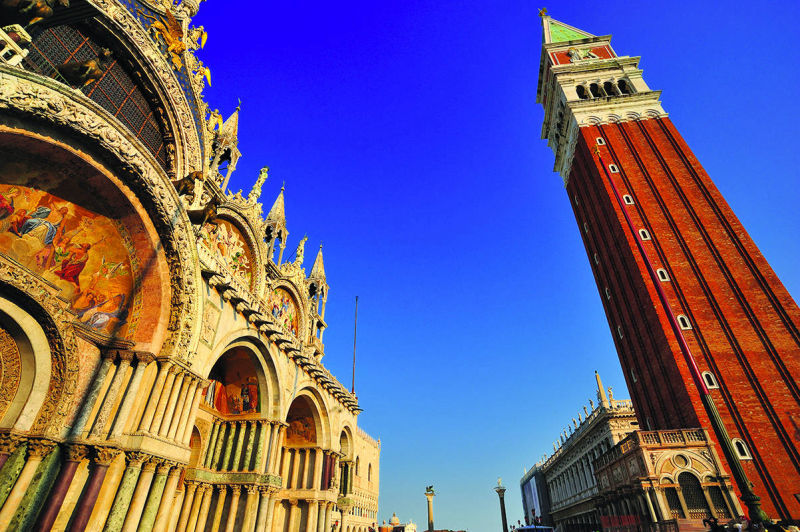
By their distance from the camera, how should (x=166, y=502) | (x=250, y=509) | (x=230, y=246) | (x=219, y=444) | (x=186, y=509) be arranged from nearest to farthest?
(x=166, y=502) → (x=186, y=509) → (x=250, y=509) → (x=219, y=444) → (x=230, y=246)

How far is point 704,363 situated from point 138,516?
1012 inches

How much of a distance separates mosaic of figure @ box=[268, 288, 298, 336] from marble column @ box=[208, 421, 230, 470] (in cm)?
544

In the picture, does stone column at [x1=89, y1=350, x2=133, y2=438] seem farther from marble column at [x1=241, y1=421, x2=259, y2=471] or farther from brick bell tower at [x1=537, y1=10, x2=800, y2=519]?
brick bell tower at [x1=537, y1=10, x2=800, y2=519]

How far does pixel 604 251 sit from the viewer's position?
32344 millimetres

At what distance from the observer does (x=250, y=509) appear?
666 inches

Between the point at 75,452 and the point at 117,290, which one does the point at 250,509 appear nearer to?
the point at 75,452

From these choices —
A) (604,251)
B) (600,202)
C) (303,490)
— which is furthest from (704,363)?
(303,490)

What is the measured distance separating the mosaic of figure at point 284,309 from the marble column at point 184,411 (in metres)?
8.79

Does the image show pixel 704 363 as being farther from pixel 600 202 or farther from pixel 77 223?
pixel 77 223

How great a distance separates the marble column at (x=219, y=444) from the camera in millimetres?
18000

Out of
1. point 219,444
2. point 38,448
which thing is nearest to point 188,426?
point 38,448

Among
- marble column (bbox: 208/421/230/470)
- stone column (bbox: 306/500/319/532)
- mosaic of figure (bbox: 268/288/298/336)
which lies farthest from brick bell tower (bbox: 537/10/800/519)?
stone column (bbox: 306/500/319/532)

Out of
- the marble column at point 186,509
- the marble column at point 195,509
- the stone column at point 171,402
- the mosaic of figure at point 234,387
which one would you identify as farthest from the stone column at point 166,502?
the mosaic of figure at point 234,387

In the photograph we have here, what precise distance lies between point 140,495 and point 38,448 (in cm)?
267
